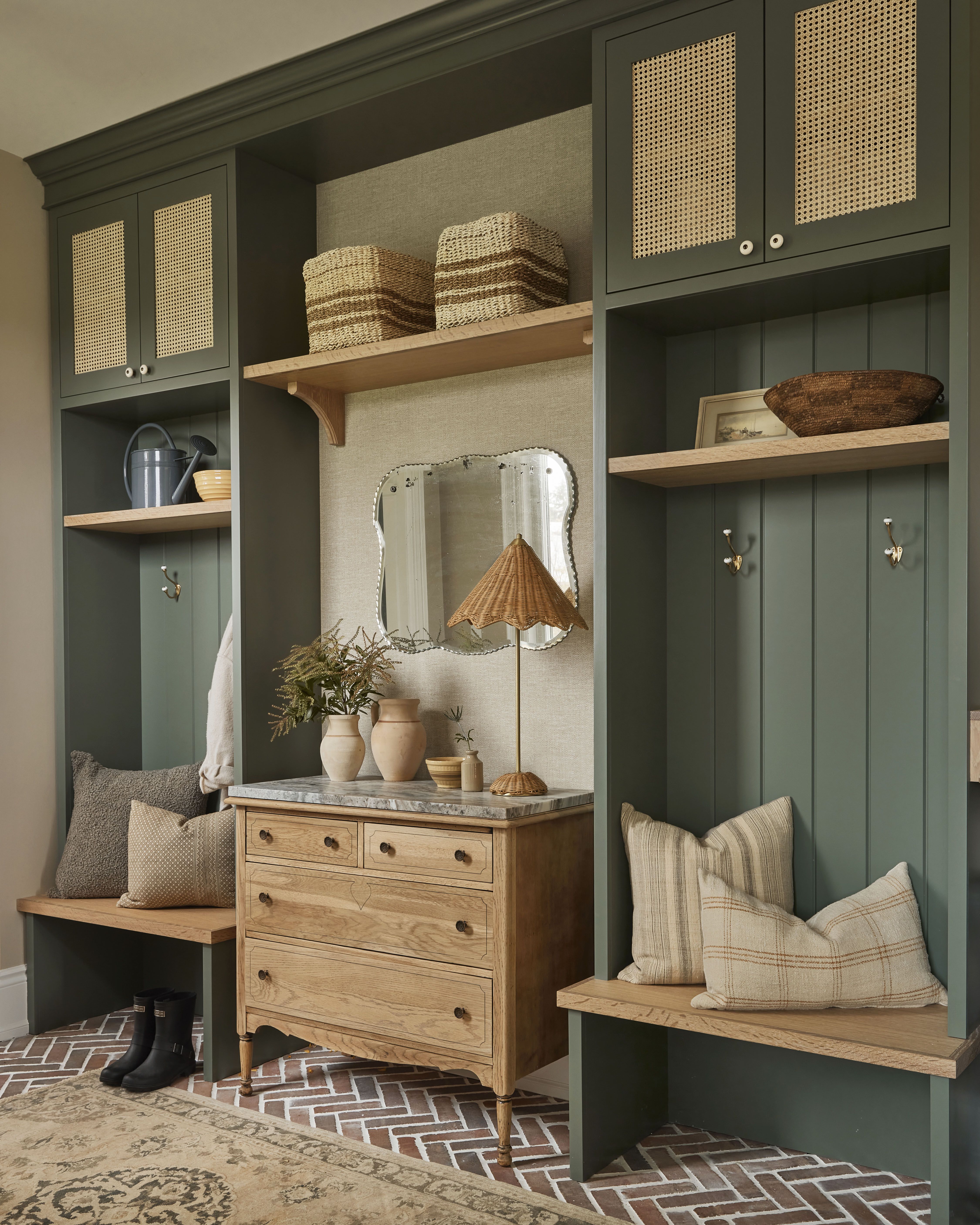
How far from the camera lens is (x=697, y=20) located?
2.50m

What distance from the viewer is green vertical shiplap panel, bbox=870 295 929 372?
2.55 metres

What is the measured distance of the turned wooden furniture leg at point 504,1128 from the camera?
2607mm

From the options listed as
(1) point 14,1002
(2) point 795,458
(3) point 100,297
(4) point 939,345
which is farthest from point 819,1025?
(3) point 100,297

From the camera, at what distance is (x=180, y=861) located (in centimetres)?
336

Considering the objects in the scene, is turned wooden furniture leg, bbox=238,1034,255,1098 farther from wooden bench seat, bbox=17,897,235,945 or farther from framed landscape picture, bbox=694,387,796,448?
framed landscape picture, bbox=694,387,796,448

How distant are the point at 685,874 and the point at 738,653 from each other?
61 centimetres

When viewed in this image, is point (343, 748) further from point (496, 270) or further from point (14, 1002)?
point (14, 1002)

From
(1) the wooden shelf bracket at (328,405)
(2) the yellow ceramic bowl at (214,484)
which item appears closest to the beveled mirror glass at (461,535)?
(1) the wooden shelf bracket at (328,405)

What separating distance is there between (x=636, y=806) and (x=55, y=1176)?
5.59 feet

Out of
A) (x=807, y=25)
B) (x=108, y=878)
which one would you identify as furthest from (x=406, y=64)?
(x=108, y=878)

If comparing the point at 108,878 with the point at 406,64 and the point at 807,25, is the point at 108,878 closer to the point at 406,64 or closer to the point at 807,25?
the point at 406,64

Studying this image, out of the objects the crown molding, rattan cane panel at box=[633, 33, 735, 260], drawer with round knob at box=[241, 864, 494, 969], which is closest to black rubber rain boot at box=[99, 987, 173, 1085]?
drawer with round knob at box=[241, 864, 494, 969]

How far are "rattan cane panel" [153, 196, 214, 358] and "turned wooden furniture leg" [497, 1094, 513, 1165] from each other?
7.94ft

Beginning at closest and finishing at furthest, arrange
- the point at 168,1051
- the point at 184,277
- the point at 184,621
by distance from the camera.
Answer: the point at 168,1051, the point at 184,277, the point at 184,621
